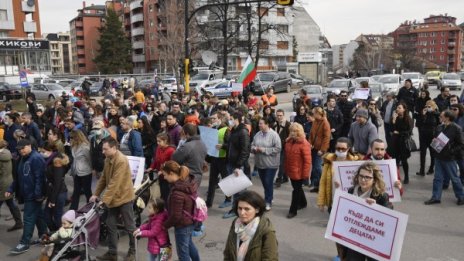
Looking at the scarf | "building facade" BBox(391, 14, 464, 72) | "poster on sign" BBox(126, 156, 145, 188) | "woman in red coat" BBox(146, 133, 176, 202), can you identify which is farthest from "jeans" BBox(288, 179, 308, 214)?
"building facade" BBox(391, 14, 464, 72)

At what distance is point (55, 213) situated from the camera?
650 centimetres

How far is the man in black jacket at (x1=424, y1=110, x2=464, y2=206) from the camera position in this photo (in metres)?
7.31

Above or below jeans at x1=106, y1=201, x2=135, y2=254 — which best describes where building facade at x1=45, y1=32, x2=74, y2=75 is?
above

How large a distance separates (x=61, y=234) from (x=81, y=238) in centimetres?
26

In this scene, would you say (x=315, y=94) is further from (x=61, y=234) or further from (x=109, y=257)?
(x=61, y=234)

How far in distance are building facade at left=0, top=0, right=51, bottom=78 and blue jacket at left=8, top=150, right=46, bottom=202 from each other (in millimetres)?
52148

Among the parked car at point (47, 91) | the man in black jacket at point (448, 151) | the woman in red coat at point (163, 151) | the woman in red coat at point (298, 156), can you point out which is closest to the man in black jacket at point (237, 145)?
the woman in red coat at point (298, 156)

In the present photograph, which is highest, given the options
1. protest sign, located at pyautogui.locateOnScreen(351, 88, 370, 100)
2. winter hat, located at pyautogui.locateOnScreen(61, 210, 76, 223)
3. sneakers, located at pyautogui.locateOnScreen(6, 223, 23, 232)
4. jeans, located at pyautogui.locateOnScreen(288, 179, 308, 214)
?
protest sign, located at pyautogui.locateOnScreen(351, 88, 370, 100)

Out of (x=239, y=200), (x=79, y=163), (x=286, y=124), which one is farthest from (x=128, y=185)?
(x=286, y=124)

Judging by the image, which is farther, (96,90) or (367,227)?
(96,90)

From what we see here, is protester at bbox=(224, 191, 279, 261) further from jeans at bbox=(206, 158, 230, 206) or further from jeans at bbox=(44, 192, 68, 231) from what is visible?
jeans at bbox=(206, 158, 230, 206)

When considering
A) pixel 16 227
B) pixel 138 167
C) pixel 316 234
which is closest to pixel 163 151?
pixel 138 167

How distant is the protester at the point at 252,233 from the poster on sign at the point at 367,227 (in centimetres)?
128

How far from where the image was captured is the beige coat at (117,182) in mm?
5354
